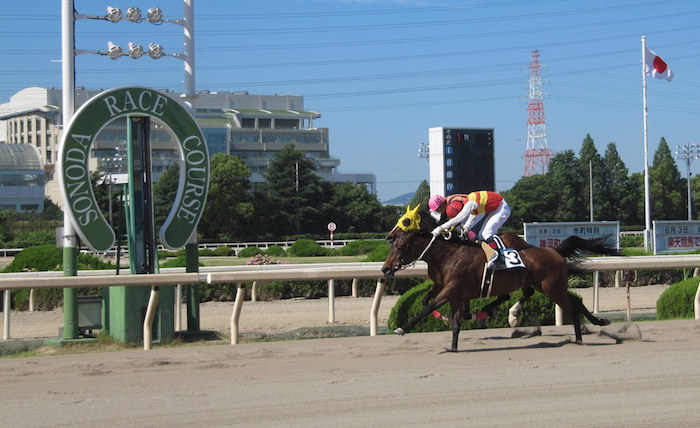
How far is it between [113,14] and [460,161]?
9895 mm

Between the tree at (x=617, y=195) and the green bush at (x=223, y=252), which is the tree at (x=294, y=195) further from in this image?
the tree at (x=617, y=195)

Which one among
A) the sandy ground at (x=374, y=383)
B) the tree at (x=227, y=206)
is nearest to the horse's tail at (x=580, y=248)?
the sandy ground at (x=374, y=383)

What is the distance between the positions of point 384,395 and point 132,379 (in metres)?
1.96

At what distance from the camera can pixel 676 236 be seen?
67.3ft

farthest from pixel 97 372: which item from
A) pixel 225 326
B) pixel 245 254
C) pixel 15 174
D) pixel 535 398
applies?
pixel 15 174

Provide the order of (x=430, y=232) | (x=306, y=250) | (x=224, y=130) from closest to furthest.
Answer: (x=430, y=232) → (x=306, y=250) → (x=224, y=130)

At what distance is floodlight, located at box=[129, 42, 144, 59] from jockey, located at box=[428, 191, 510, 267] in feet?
12.9

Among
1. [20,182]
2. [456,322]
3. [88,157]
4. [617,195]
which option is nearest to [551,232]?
[456,322]

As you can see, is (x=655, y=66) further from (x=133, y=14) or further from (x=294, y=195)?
(x=294, y=195)

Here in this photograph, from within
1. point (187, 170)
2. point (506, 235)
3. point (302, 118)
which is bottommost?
point (506, 235)

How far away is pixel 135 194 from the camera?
947 cm

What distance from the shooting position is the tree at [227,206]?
5147 cm

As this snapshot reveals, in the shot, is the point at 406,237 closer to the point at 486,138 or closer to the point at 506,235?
the point at 506,235

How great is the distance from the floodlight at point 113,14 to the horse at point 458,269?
419 centimetres
